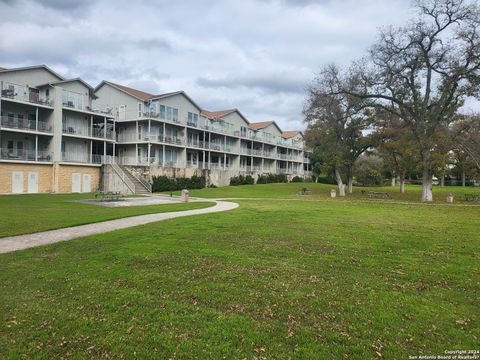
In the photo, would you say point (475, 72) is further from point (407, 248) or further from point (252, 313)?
point (252, 313)

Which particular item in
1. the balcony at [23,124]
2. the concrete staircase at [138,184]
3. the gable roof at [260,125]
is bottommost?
the concrete staircase at [138,184]

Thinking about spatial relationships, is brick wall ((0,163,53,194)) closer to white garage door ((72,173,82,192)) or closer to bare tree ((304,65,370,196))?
white garage door ((72,173,82,192))

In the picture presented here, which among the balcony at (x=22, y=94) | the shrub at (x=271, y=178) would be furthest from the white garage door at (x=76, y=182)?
the shrub at (x=271, y=178)

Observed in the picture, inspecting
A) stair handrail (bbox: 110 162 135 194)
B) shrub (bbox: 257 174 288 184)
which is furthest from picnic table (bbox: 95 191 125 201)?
shrub (bbox: 257 174 288 184)

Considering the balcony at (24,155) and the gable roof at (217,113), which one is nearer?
the balcony at (24,155)

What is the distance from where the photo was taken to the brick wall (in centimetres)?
3200

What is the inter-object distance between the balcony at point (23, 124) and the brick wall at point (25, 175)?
3676 mm

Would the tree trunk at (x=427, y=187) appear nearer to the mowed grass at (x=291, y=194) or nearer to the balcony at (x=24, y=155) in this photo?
the mowed grass at (x=291, y=194)

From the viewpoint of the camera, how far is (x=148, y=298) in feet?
18.3

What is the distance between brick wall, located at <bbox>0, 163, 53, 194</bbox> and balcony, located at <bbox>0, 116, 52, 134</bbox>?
12.1 ft

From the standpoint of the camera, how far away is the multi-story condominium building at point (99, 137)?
3394 cm

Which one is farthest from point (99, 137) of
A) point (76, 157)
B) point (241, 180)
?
point (241, 180)

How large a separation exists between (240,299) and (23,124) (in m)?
36.6

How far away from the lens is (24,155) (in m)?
33.8
